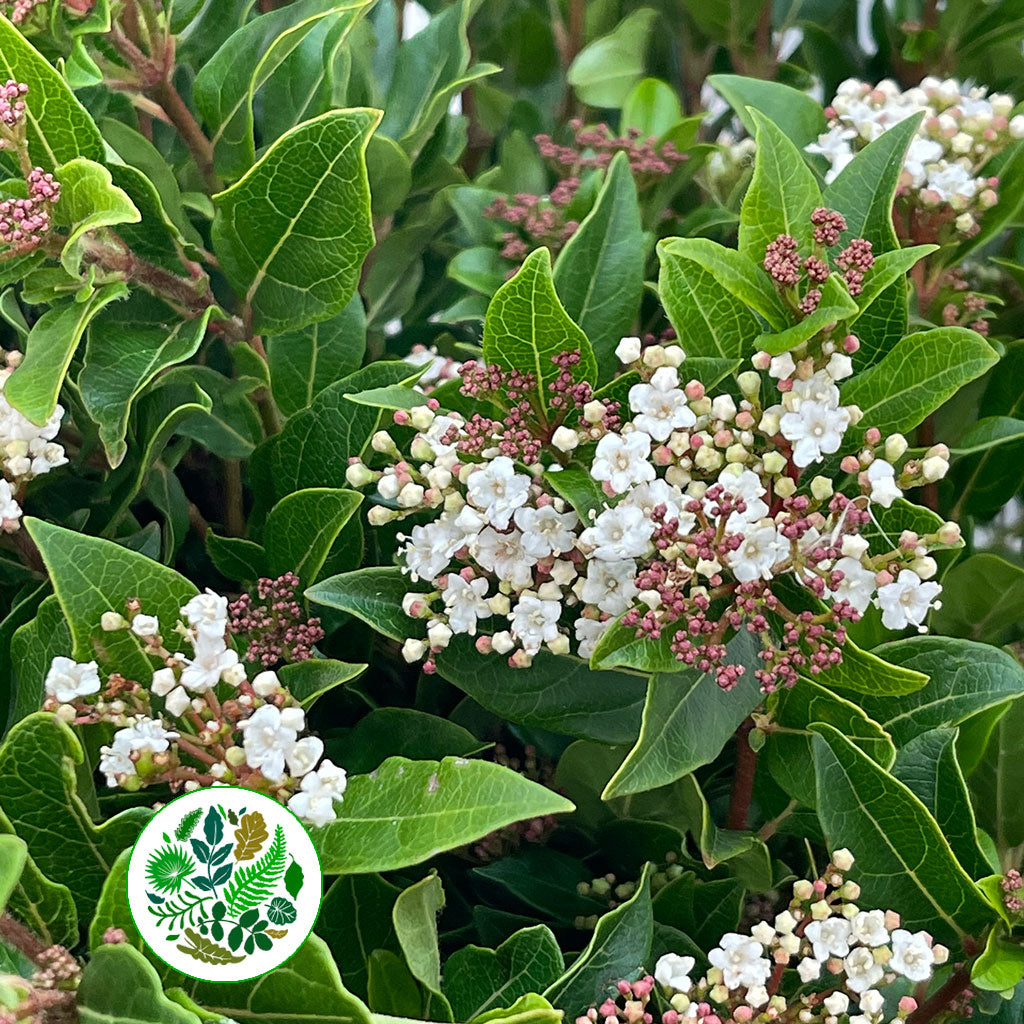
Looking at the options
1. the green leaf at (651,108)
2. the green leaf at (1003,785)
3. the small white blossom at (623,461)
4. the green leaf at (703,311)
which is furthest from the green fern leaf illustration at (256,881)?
the green leaf at (651,108)

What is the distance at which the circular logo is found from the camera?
0.53 meters

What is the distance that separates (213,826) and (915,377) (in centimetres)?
39

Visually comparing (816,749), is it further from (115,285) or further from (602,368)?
(115,285)

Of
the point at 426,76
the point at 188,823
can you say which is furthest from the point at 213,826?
the point at 426,76

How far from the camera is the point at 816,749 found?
0.59m

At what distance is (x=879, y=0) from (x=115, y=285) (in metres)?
0.78

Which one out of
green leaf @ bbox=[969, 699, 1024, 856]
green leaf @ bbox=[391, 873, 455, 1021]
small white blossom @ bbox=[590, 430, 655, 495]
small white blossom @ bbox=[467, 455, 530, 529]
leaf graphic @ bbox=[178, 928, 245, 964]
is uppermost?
small white blossom @ bbox=[590, 430, 655, 495]

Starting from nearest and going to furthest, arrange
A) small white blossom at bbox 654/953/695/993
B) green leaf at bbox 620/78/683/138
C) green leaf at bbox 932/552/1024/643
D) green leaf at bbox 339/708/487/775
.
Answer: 1. small white blossom at bbox 654/953/695/993
2. green leaf at bbox 339/708/487/775
3. green leaf at bbox 932/552/1024/643
4. green leaf at bbox 620/78/683/138

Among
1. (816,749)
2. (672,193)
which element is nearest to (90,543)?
(816,749)

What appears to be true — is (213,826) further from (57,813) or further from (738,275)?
(738,275)

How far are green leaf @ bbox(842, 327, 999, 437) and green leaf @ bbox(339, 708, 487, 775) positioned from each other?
0.27 m

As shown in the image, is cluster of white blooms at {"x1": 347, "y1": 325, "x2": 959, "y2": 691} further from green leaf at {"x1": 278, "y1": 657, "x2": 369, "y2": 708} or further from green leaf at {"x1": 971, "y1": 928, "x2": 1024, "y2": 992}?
green leaf at {"x1": 971, "y1": 928, "x2": 1024, "y2": 992}

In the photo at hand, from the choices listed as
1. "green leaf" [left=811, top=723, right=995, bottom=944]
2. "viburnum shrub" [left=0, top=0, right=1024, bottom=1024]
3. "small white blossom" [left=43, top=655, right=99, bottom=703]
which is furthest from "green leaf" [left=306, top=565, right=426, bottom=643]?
Answer: "green leaf" [left=811, top=723, right=995, bottom=944]

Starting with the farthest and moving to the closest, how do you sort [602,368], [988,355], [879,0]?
[879,0]
[602,368]
[988,355]
